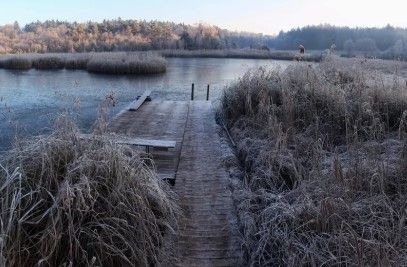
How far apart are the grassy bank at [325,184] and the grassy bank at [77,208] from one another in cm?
83

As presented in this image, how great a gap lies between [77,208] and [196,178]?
2.52 m

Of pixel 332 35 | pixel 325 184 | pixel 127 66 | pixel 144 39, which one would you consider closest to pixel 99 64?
pixel 127 66

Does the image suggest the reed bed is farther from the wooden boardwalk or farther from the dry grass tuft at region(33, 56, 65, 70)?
the wooden boardwalk

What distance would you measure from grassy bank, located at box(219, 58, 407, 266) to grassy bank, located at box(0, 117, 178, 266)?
83 centimetres

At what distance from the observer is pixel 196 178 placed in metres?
5.25

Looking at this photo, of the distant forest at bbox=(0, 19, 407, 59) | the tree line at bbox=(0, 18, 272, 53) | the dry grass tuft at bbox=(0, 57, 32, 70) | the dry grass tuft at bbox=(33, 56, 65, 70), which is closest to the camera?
the dry grass tuft at bbox=(0, 57, 32, 70)

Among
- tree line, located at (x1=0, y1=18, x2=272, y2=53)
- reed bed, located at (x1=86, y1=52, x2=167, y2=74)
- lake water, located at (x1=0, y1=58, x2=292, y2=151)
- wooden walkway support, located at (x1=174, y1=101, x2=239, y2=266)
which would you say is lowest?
wooden walkway support, located at (x1=174, y1=101, x2=239, y2=266)

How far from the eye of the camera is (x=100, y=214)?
3.09m

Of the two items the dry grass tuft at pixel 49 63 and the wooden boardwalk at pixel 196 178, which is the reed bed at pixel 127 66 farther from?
the wooden boardwalk at pixel 196 178

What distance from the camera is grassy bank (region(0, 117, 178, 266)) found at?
9.18ft

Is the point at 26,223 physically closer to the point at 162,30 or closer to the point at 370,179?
the point at 370,179

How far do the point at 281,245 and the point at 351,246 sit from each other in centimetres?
56

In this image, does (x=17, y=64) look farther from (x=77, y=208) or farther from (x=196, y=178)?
(x=77, y=208)

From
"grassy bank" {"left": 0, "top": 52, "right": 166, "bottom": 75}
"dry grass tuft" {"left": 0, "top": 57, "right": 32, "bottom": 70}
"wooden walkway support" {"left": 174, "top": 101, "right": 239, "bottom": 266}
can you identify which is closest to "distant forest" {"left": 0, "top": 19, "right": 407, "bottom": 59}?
"grassy bank" {"left": 0, "top": 52, "right": 166, "bottom": 75}
